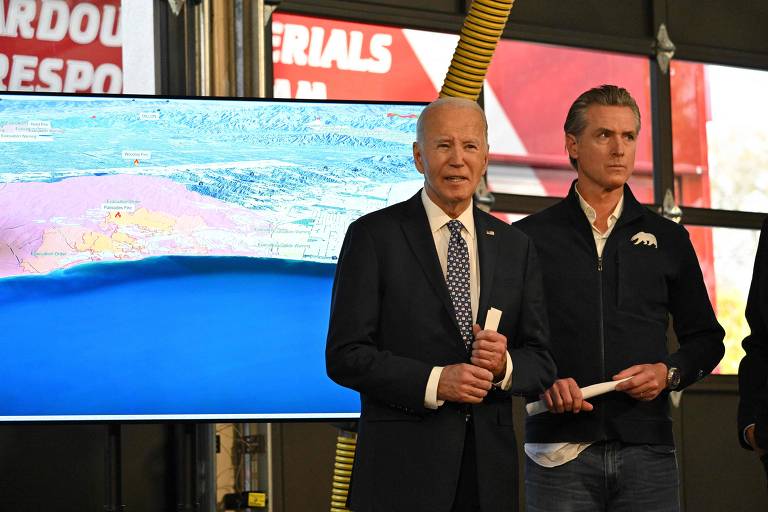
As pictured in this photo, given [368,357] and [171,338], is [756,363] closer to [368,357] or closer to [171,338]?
[368,357]

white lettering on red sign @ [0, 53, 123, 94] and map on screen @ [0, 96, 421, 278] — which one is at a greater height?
white lettering on red sign @ [0, 53, 123, 94]

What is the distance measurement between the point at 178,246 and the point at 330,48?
6.25 feet

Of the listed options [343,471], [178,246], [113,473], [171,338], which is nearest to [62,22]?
[178,246]

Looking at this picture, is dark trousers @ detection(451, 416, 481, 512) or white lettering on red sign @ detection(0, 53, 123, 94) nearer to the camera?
dark trousers @ detection(451, 416, 481, 512)

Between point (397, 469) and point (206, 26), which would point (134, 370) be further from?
point (206, 26)

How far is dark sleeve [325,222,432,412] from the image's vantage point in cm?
235

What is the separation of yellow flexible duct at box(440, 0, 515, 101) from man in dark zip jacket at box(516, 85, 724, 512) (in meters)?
0.46

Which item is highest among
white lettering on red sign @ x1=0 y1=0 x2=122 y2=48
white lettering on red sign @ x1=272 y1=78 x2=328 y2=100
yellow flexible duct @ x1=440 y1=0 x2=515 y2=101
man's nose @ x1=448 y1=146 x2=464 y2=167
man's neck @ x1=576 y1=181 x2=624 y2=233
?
white lettering on red sign @ x1=0 y1=0 x2=122 y2=48

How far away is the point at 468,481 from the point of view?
7.91 feet

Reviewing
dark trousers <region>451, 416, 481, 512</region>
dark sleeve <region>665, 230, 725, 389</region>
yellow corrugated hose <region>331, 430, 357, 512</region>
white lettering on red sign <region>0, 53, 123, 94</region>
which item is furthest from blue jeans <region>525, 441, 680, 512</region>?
white lettering on red sign <region>0, 53, 123, 94</region>

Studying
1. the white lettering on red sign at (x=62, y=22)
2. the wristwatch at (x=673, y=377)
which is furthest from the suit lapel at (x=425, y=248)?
the white lettering on red sign at (x=62, y=22)

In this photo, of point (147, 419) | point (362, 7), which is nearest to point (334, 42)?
point (362, 7)

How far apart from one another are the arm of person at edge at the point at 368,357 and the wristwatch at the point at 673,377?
2.22 ft

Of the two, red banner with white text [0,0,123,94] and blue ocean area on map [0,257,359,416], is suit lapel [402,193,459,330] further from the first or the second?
red banner with white text [0,0,123,94]
